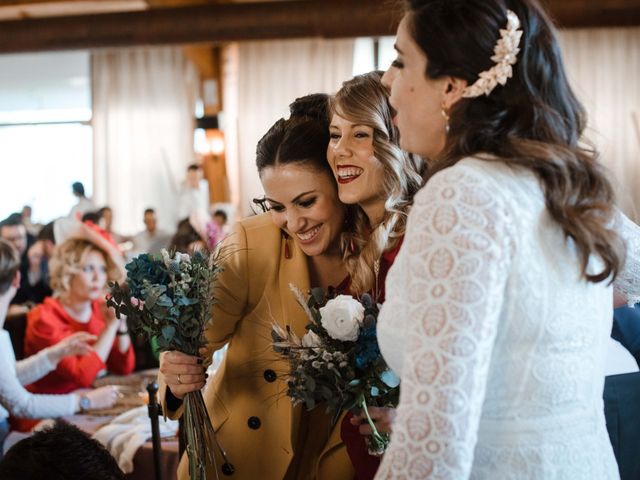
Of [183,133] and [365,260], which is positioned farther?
[183,133]

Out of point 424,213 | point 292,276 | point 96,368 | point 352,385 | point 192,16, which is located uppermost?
point 192,16

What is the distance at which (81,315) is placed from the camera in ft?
14.3

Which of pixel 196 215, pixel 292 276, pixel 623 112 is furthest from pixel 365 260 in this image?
pixel 623 112

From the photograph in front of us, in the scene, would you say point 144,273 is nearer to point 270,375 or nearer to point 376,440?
point 270,375

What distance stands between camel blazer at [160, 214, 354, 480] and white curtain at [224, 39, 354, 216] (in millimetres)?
9690

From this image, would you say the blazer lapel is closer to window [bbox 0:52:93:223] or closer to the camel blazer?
the camel blazer

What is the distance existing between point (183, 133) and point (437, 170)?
37.9ft

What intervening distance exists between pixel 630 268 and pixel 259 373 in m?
1.01

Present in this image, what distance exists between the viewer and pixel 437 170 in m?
1.31

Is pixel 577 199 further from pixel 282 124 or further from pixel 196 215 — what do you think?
pixel 196 215

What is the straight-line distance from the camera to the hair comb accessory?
129 centimetres

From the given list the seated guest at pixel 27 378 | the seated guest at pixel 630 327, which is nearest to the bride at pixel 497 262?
the seated guest at pixel 630 327

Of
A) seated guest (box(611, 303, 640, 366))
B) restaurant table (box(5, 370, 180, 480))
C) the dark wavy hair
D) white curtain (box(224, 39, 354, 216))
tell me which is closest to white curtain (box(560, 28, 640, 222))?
white curtain (box(224, 39, 354, 216))

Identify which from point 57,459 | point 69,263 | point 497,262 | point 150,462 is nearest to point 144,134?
point 69,263
